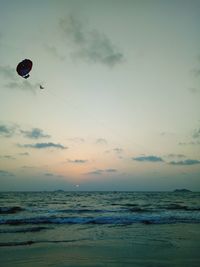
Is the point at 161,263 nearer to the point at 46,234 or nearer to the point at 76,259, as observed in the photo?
the point at 76,259

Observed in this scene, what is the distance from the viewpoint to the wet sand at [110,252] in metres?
9.64

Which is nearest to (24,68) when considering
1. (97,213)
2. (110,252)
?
(110,252)

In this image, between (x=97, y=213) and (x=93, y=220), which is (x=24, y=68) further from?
(x=97, y=213)

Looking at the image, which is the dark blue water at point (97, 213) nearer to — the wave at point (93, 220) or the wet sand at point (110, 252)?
the wave at point (93, 220)

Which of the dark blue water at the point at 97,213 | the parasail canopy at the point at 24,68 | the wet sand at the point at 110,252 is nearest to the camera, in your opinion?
the wet sand at the point at 110,252

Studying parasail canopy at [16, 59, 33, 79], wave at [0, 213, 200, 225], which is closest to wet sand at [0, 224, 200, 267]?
wave at [0, 213, 200, 225]

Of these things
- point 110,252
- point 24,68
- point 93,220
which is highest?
point 24,68

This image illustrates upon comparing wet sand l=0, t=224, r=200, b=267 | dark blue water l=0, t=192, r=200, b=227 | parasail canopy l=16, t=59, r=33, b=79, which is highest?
parasail canopy l=16, t=59, r=33, b=79

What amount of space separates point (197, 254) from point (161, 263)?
2.08 m

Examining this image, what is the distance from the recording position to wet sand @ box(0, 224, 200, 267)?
9.64m

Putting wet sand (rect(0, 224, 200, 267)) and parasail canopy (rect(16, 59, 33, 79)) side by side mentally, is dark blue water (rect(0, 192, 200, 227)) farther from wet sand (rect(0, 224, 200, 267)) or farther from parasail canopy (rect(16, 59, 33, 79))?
parasail canopy (rect(16, 59, 33, 79))

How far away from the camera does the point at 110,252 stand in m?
11.1

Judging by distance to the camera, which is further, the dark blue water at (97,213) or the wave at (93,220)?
the dark blue water at (97,213)

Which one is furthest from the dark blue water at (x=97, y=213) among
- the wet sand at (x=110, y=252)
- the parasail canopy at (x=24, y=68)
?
the parasail canopy at (x=24, y=68)
